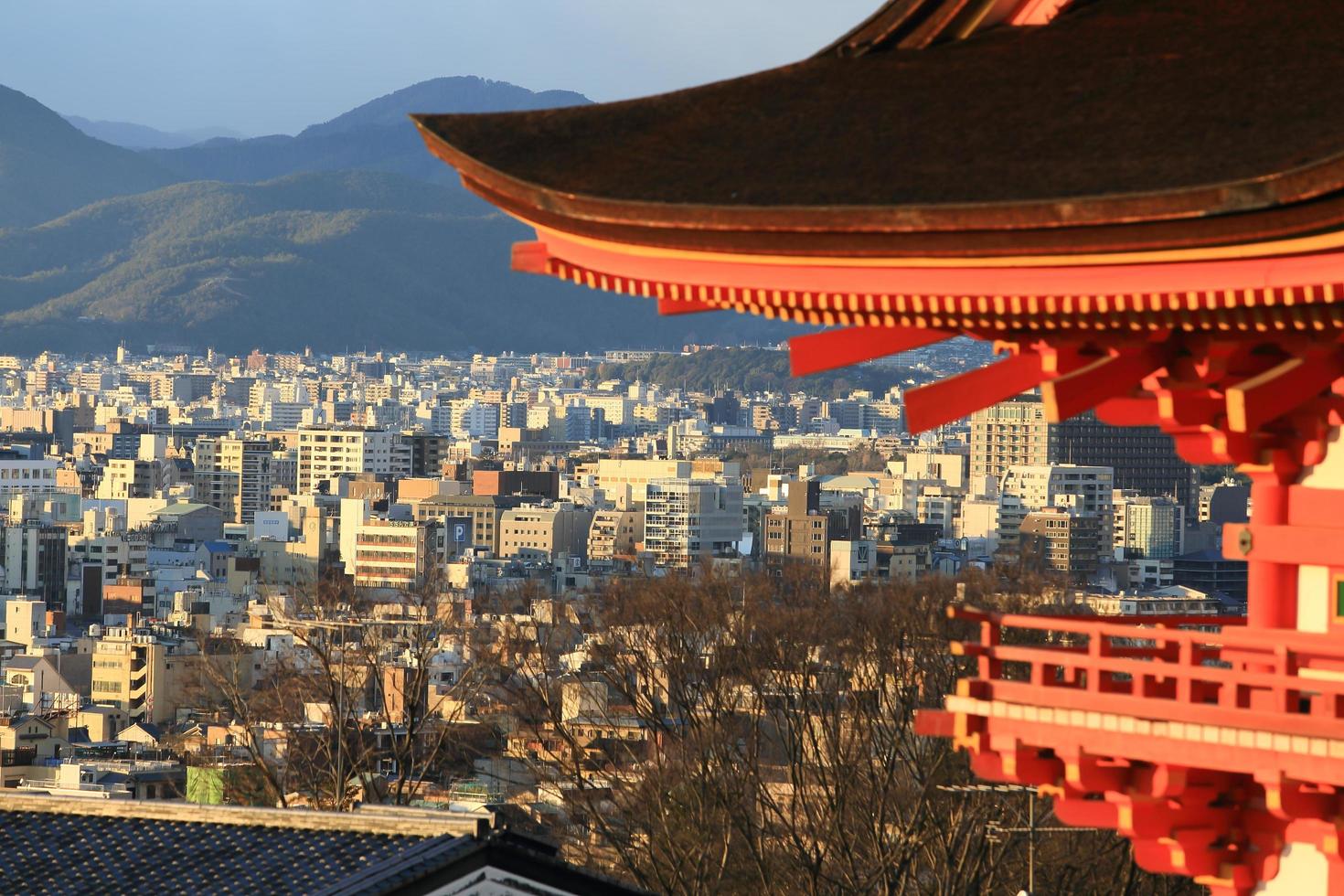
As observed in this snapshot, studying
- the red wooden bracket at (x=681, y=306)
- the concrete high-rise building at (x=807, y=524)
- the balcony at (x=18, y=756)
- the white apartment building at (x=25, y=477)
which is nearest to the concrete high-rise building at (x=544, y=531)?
the concrete high-rise building at (x=807, y=524)

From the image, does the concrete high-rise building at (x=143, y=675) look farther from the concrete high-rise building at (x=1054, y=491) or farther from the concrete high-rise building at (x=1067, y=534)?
the concrete high-rise building at (x=1054, y=491)

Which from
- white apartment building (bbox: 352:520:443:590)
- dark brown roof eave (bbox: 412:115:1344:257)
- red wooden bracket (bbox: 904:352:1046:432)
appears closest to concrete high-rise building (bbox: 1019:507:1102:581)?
white apartment building (bbox: 352:520:443:590)

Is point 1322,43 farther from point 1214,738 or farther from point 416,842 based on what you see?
point 416,842

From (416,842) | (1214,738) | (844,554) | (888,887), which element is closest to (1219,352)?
(1214,738)

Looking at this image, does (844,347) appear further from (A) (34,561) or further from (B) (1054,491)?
(B) (1054,491)

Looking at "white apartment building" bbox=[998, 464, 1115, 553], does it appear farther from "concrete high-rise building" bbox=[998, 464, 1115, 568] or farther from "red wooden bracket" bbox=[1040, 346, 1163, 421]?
"red wooden bracket" bbox=[1040, 346, 1163, 421]

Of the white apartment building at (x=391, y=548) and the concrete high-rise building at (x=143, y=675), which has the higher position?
the white apartment building at (x=391, y=548)

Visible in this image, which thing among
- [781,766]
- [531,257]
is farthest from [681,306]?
[781,766]
